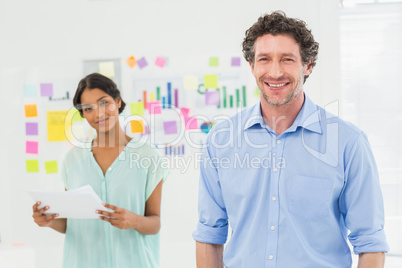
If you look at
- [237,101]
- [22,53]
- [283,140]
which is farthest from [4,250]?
[283,140]

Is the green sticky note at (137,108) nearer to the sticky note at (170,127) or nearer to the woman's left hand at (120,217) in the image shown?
the sticky note at (170,127)

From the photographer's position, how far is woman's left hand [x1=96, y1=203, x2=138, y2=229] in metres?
1.87

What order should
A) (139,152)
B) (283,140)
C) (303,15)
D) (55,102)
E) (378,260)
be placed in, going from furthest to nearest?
(55,102) → (303,15) → (139,152) → (283,140) → (378,260)

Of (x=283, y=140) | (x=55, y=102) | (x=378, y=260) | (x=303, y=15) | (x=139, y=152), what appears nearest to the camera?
(x=378, y=260)

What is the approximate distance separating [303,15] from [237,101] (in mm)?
582

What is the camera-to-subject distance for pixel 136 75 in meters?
2.66

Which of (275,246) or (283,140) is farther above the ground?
(283,140)

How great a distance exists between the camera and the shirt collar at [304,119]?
139 centimetres

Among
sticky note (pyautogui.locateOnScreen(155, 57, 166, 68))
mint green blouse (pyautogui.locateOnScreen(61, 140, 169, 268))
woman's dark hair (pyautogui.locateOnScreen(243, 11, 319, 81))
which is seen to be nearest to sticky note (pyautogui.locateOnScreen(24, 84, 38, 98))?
sticky note (pyautogui.locateOnScreen(155, 57, 166, 68))

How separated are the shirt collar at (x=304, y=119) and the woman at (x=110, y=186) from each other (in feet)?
2.22

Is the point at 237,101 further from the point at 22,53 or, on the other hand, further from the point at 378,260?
the point at 378,260

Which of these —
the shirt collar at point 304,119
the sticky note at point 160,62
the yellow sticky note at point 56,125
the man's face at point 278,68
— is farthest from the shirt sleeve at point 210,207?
the yellow sticky note at point 56,125

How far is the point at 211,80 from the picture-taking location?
2.62 metres

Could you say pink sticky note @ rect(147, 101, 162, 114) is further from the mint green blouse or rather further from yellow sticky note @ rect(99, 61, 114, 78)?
the mint green blouse
